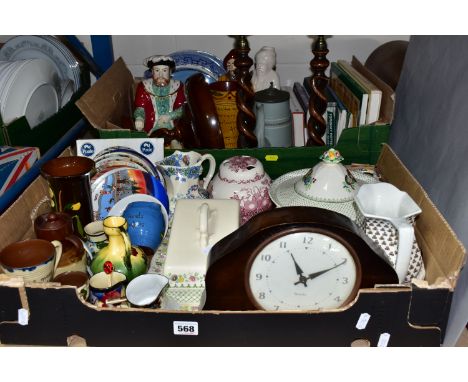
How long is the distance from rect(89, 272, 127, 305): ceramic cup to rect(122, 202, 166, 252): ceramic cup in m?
0.12

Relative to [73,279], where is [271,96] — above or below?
above

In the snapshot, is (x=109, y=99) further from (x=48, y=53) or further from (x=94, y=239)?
(x=94, y=239)

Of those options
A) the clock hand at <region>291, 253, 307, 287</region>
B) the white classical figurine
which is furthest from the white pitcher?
the white classical figurine

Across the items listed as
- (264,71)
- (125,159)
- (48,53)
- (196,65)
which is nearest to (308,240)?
(125,159)

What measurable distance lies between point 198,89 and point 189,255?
0.43 metres

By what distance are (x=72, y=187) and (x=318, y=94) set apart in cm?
58

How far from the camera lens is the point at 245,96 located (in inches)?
46.8

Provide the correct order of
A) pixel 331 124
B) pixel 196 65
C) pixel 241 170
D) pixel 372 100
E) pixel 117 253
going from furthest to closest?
1. pixel 196 65
2. pixel 331 124
3. pixel 372 100
4. pixel 241 170
5. pixel 117 253

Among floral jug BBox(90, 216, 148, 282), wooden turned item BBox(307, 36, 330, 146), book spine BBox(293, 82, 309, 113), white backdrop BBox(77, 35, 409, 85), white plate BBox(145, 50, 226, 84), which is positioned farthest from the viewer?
white backdrop BBox(77, 35, 409, 85)

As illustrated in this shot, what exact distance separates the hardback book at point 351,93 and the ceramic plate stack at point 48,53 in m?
0.73

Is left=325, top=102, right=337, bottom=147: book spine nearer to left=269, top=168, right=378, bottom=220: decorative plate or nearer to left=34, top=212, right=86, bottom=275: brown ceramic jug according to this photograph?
left=269, top=168, right=378, bottom=220: decorative plate

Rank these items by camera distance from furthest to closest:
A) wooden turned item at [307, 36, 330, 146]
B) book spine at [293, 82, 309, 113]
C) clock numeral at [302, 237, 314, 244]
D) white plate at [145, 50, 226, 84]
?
white plate at [145, 50, 226, 84]
book spine at [293, 82, 309, 113]
wooden turned item at [307, 36, 330, 146]
clock numeral at [302, 237, 314, 244]

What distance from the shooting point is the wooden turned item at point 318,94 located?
114 centimetres

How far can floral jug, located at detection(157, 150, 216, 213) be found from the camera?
1.06 metres
